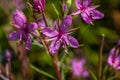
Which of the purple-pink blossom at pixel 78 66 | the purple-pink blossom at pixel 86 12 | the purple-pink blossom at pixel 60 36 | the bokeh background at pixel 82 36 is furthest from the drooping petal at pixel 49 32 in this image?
the bokeh background at pixel 82 36

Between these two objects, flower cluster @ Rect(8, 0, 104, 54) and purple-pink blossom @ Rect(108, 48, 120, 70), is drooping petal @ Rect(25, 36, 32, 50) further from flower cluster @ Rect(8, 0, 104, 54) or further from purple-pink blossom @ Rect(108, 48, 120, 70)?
purple-pink blossom @ Rect(108, 48, 120, 70)

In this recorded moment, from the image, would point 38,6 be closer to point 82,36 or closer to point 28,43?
point 28,43

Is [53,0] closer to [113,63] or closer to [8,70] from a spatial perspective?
[113,63]

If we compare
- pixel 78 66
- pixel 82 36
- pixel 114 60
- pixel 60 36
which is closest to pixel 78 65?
pixel 78 66

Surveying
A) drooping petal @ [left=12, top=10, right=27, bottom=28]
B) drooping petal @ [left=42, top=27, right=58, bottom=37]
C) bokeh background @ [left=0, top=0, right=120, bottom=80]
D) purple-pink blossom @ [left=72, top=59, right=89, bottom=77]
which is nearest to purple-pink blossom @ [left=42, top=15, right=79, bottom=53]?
drooping petal @ [left=42, top=27, right=58, bottom=37]

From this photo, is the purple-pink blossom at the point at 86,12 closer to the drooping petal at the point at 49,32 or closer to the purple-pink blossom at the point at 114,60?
the drooping petal at the point at 49,32
